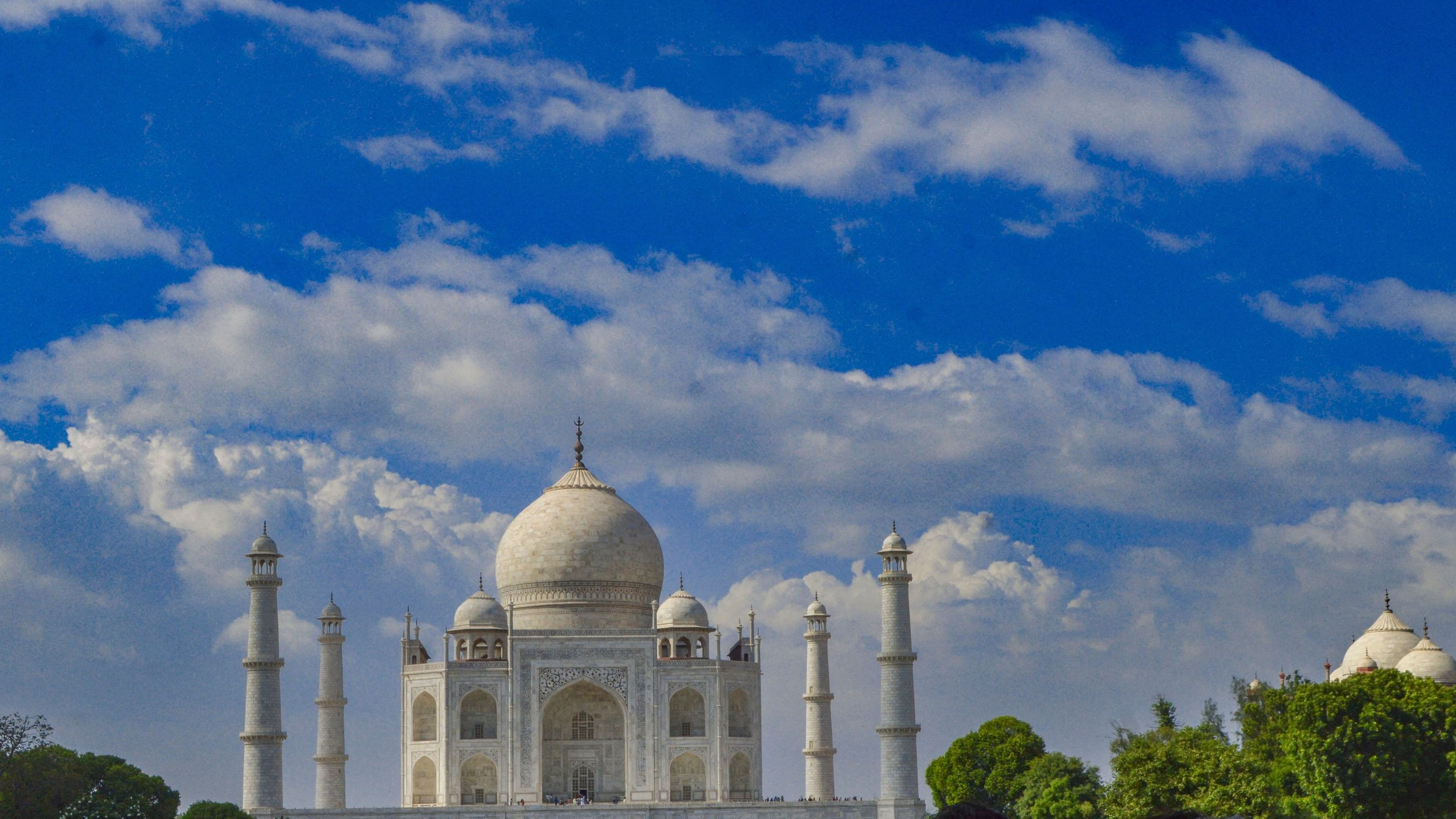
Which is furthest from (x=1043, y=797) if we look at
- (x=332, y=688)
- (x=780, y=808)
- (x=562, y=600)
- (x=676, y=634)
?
(x=332, y=688)

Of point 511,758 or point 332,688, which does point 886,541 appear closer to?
point 511,758

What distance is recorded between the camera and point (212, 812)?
143 ft

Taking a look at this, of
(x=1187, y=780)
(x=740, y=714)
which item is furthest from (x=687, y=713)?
(x=1187, y=780)

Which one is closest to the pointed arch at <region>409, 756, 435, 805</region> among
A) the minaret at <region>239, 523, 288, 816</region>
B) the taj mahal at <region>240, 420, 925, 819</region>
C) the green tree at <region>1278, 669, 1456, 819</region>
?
the taj mahal at <region>240, 420, 925, 819</region>

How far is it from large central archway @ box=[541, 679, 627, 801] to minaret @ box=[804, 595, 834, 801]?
6.68 m

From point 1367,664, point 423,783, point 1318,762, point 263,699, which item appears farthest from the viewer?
point 1367,664

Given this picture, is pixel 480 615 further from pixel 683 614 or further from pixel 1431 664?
pixel 1431 664

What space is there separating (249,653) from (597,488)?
45.6ft

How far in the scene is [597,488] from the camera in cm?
5872

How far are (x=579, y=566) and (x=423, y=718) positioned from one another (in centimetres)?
668

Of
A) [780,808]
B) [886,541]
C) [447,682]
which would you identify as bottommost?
[780,808]

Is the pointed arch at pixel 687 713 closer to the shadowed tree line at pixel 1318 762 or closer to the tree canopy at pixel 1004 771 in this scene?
the tree canopy at pixel 1004 771

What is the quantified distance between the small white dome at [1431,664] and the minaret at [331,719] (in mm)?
36535

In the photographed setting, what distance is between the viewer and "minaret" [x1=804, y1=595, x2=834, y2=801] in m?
56.7
